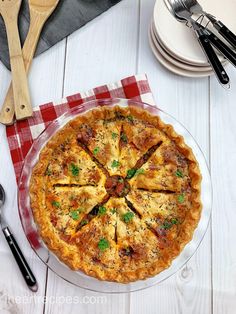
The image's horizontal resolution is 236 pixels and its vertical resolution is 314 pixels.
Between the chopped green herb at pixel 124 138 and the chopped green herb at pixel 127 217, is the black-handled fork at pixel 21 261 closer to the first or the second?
the chopped green herb at pixel 127 217

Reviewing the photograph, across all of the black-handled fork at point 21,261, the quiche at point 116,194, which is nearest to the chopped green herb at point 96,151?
the quiche at point 116,194

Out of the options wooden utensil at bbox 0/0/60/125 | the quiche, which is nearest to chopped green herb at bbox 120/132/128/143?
the quiche

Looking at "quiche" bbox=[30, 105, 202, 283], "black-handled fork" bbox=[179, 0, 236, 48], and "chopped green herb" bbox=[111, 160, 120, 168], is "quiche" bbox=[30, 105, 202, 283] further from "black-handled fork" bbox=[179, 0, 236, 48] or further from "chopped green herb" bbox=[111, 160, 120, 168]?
"black-handled fork" bbox=[179, 0, 236, 48]

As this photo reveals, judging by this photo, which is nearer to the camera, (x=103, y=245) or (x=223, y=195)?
(x=103, y=245)

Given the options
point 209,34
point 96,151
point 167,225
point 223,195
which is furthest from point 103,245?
point 209,34

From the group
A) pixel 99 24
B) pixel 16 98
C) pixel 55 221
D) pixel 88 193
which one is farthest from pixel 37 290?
pixel 99 24

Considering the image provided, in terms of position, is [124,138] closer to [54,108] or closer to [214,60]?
[54,108]

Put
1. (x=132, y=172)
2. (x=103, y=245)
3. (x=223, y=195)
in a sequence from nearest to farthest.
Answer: (x=103, y=245) → (x=132, y=172) → (x=223, y=195)
